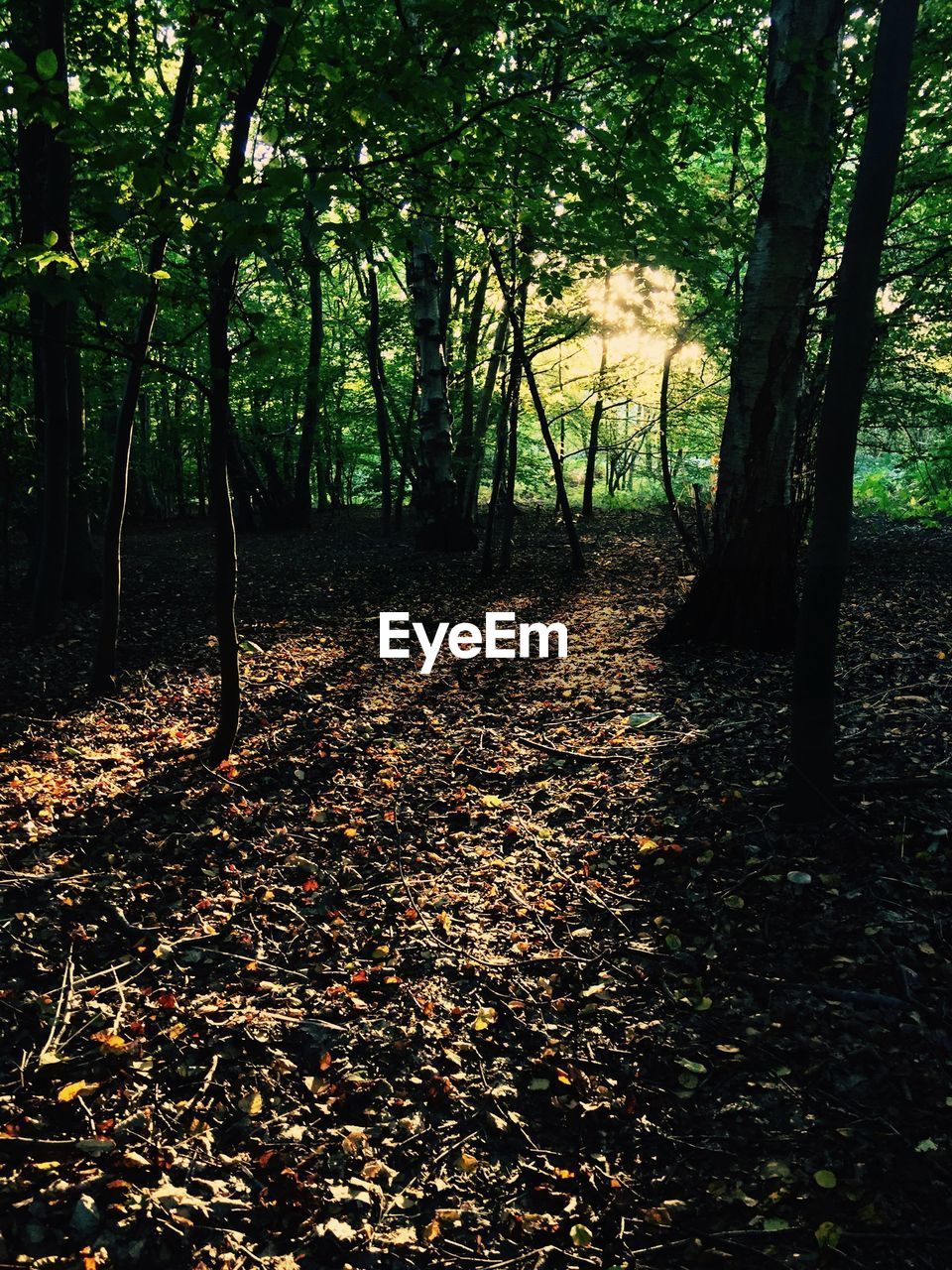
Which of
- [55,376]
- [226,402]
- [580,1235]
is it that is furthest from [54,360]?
[580,1235]

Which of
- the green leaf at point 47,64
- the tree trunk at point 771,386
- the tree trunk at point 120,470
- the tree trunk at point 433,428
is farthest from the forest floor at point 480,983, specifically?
the tree trunk at point 433,428

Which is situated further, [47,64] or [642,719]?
[642,719]

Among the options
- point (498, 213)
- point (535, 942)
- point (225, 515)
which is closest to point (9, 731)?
point (225, 515)

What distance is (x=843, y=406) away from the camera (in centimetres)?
340

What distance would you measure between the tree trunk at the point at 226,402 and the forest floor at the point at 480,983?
1.83 ft

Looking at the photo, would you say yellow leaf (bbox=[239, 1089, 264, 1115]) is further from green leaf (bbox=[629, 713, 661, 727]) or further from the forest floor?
green leaf (bbox=[629, 713, 661, 727])

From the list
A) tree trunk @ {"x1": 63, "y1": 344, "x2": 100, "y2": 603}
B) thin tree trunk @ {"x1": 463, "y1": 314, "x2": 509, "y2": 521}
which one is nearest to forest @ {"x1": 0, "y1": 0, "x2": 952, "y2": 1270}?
tree trunk @ {"x1": 63, "y1": 344, "x2": 100, "y2": 603}

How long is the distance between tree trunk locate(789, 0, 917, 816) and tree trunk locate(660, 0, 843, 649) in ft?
6.71

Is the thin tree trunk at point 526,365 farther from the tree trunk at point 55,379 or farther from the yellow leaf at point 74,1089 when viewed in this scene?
the yellow leaf at point 74,1089

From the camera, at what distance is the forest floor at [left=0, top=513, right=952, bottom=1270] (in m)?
2.30

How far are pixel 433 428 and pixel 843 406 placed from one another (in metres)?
10.2

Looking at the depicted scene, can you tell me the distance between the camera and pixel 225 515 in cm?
466

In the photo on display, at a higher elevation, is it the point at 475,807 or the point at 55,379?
the point at 55,379

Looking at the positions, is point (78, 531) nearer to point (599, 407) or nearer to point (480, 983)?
point (480, 983)
